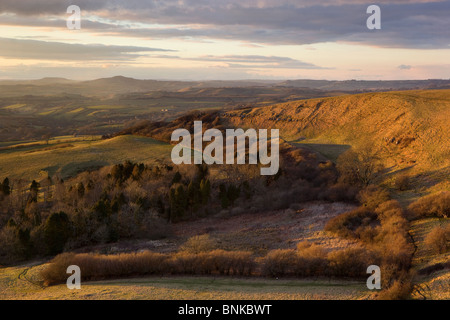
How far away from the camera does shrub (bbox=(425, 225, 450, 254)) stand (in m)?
27.0

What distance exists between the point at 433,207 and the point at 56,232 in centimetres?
3658

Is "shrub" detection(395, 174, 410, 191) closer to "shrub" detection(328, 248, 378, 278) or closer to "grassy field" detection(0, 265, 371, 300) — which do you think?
"shrub" detection(328, 248, 378, 278)

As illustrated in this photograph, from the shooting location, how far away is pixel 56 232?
3338cm

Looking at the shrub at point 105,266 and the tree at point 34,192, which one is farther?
the tree at point 34,192

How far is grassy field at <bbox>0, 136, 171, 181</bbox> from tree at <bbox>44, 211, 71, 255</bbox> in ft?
94.3

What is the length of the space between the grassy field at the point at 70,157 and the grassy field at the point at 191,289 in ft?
130

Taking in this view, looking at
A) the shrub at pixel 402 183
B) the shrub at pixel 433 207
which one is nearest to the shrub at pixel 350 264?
the shrub at pixel 433 207

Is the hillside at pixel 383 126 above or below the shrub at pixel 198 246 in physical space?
above

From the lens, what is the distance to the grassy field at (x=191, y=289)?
2172 centimetres

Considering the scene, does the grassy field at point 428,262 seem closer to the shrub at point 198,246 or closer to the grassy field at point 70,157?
the shrub at point 198,246

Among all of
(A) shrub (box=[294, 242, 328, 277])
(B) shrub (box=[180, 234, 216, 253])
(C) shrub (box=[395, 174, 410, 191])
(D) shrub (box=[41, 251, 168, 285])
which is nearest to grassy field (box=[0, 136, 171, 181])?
(B) shrub (box=[180, 234, 216, 253])

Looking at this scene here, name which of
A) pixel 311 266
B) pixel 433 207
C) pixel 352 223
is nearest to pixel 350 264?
pixel 311 266

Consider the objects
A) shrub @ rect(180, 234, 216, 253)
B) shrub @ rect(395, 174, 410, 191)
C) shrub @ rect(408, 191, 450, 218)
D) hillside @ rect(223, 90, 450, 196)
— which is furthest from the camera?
hillside @ rect(223, 90, 450, 196)

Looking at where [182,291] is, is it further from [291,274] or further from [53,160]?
[53,160]
